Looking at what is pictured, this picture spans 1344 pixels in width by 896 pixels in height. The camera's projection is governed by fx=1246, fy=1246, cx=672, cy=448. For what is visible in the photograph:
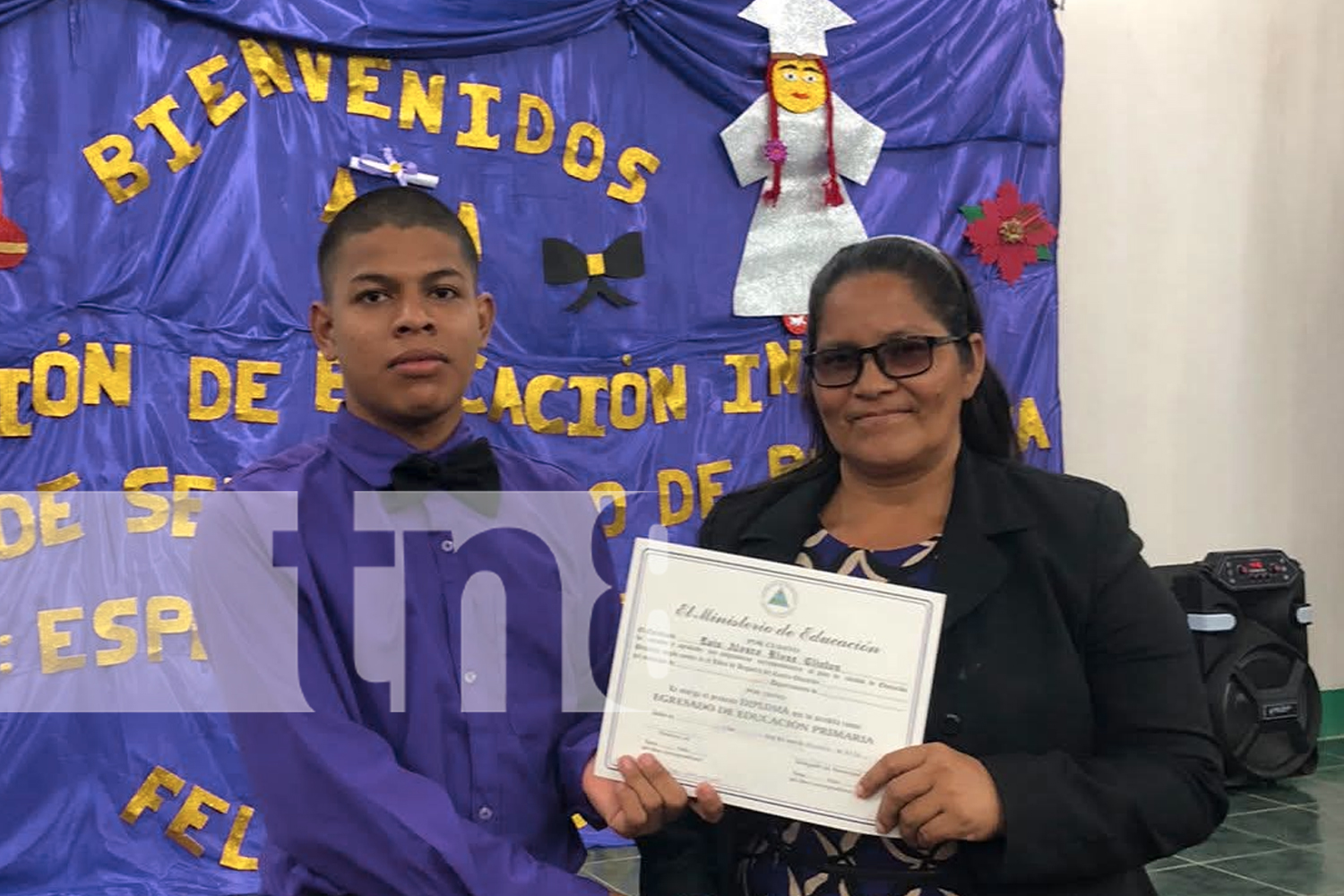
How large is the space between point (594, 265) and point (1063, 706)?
2.87 metres

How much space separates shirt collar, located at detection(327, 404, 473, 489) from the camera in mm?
1493

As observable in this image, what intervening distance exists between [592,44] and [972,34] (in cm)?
147

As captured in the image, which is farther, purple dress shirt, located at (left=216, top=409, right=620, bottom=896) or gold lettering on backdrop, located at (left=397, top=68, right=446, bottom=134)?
gold lettering on backdrop, located at (left=397, top=68, right=446, bottom=134)

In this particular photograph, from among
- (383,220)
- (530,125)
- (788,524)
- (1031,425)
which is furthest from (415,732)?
(1031,425)

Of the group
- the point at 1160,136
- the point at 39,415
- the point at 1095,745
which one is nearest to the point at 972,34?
the point at 1160,136

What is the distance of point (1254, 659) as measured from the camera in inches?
173

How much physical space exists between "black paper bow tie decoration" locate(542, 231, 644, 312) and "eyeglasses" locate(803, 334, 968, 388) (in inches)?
103

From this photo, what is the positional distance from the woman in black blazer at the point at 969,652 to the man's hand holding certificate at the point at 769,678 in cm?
5

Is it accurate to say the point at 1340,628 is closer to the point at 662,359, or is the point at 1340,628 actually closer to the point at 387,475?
the point at 662,359

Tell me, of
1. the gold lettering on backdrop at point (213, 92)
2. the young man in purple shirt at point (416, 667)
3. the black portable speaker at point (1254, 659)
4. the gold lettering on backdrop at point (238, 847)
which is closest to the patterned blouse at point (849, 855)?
the young man in purple shirt at point (416, 667)

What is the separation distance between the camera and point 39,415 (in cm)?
337

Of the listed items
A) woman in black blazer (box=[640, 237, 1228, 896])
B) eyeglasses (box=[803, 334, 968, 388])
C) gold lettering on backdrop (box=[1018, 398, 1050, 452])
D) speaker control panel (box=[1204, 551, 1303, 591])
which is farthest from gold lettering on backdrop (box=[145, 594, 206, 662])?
speaker control panel (box=[1204, 551, 1303, 591])

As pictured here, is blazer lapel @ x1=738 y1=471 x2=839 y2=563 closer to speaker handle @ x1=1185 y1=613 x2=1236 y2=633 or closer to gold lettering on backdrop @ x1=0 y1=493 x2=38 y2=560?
gold lettering on backdrop @ x1=0 y1=493 x2=38 y2=560

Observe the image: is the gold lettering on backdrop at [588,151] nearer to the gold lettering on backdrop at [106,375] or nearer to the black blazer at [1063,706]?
the gold lettering on backdrop at [106,375]
